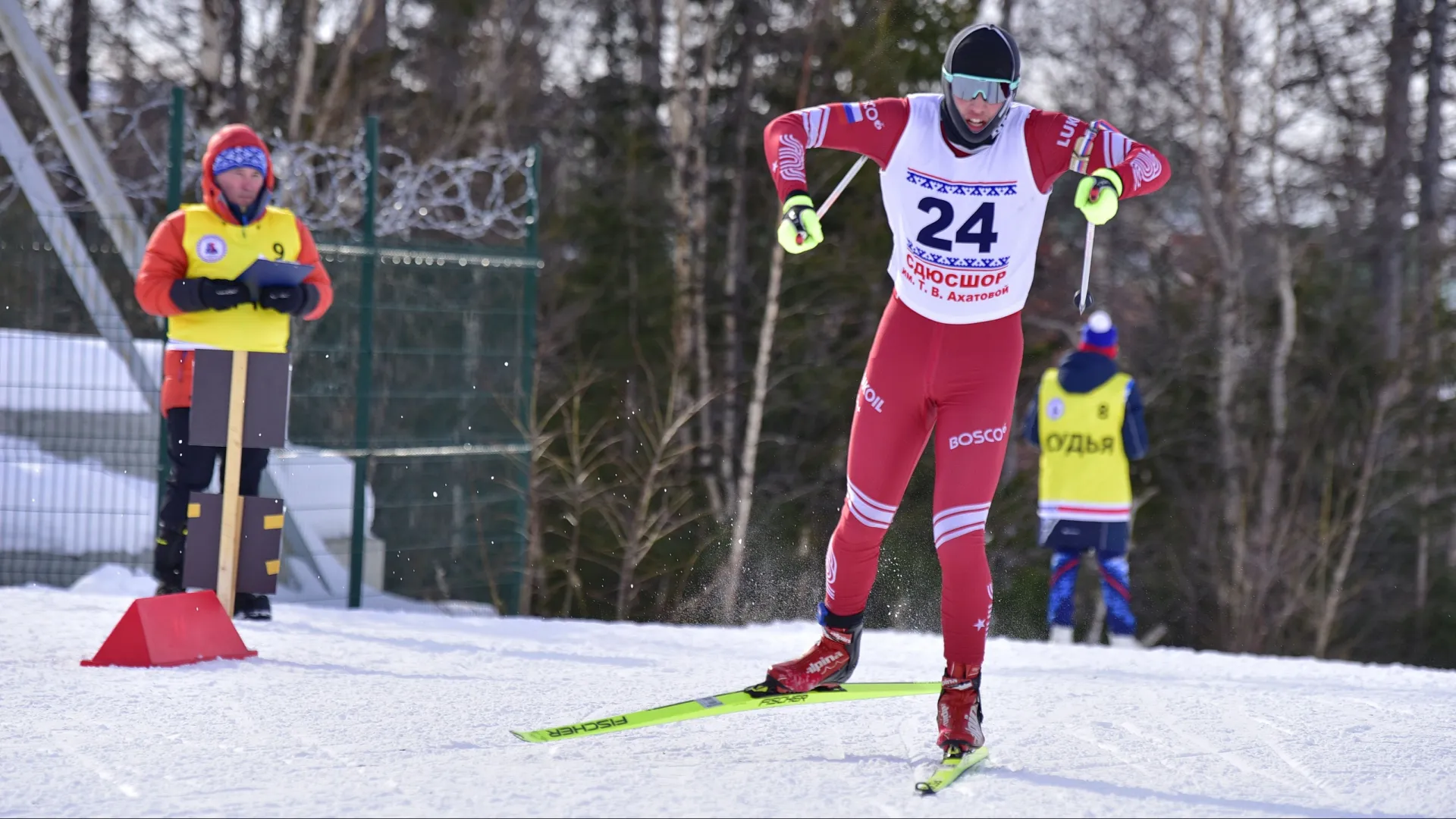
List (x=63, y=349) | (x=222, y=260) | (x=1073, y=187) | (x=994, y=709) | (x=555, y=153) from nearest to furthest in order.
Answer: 1. (x=994, y=709)
2. (x=222, y=260)
3. (x=63, y=349)
4. (x=1073, y=187)
5. (x=555, y=153)

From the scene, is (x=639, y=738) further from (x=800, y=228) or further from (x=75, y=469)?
(x=75, y=469)

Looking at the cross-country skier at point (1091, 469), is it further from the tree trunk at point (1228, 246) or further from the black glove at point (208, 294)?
the tree trunk at point (1228, 246)

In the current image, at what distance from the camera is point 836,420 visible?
15711mm

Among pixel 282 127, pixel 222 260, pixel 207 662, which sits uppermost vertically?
pixel 282 127

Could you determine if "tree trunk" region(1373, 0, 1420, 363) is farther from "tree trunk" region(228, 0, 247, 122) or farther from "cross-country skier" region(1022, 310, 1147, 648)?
"tree trunk" region(228, 0, 247, 122)

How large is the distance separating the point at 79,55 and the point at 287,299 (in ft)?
43.9

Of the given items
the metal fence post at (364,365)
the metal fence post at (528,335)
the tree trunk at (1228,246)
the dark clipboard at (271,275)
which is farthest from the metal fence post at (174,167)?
the tree trunk at (1228,246)

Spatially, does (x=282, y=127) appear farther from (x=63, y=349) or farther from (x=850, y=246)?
(x=63, y=349)

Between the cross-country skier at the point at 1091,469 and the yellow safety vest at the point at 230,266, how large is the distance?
159 inches

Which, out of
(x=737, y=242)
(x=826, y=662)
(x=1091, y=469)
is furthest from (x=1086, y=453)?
(x=737, y=242)

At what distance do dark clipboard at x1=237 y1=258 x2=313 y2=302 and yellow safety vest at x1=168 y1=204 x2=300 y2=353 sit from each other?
16cm

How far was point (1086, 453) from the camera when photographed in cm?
779

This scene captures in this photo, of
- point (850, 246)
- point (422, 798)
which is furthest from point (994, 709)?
point (850, 246)

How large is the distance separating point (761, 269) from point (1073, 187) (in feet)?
16.3
